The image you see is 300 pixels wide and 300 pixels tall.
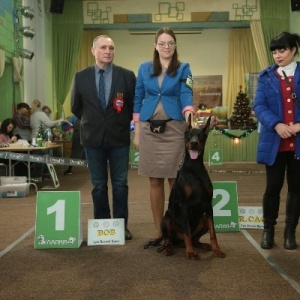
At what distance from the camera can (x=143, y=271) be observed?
7.84 feet

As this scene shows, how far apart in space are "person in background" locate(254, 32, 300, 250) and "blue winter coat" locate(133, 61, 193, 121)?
1.42 ft

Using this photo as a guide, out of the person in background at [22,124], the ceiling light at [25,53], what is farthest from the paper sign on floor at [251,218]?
the ceiling light at [25,53]

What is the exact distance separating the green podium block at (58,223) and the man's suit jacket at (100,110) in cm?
41

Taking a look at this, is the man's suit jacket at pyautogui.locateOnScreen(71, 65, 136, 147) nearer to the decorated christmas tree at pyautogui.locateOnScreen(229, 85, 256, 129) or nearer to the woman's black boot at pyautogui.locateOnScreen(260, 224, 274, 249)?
the woman's black boot at pyautogui.locateOnScreen(260, 224, 274, 249)

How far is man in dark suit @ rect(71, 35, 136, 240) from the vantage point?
297cm

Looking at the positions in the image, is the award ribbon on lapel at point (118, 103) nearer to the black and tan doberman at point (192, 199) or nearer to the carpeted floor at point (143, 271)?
the black and tan doberman at point (192, 199)

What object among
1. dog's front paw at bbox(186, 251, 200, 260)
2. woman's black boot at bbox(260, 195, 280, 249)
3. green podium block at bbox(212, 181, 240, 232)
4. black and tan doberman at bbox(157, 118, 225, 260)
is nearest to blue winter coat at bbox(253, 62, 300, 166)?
woman's black boot at bbox(260, 195, 280, 249)

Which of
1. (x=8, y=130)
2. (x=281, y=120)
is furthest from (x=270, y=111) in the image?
(x=8, y=130)

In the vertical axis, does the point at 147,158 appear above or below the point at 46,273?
above

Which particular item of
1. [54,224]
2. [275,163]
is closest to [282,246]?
[275,163]

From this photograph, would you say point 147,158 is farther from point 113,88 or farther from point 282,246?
point 282,246

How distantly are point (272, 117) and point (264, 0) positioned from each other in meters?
8.49

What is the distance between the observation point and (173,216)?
2650 mm

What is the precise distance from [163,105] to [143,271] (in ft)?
3.24
